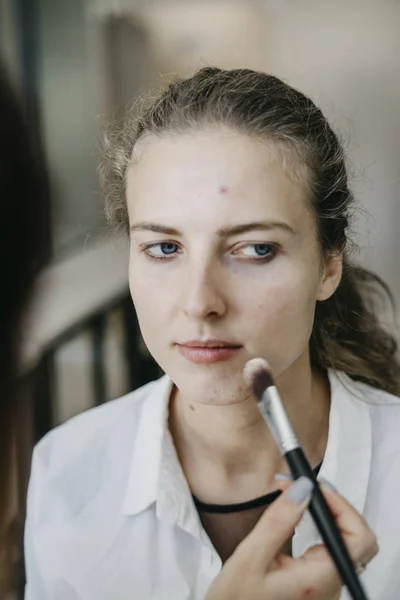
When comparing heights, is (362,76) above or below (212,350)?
above

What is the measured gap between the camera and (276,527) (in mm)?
444

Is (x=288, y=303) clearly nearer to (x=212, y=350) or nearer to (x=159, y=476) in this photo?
(x=212, y=350)

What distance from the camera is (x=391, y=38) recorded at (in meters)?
0.60

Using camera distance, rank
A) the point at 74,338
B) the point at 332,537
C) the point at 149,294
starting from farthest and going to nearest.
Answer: the point at 74,338, the point at 149,294, the point at 332,537

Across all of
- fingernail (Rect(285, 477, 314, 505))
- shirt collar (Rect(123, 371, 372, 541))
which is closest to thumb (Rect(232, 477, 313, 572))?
fingernail (Rect(285, 477, 314, 505))

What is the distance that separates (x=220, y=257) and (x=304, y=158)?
0.10 m

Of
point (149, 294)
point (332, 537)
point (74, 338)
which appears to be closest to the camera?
point (332, 537)

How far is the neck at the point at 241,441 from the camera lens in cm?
56

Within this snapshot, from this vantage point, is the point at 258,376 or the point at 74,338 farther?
the point at 74,338

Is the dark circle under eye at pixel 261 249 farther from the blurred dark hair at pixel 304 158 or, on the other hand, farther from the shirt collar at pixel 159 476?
the shirt collar at pixel 159 476

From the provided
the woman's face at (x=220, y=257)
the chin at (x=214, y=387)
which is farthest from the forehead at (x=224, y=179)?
the chin at (x=214, y=387)

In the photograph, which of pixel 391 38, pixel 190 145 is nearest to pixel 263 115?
pixel 190 145

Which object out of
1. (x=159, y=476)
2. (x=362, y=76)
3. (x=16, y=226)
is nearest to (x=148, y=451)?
(x=159, y=476)

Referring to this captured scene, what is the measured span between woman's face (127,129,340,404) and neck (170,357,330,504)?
0.15 feet
